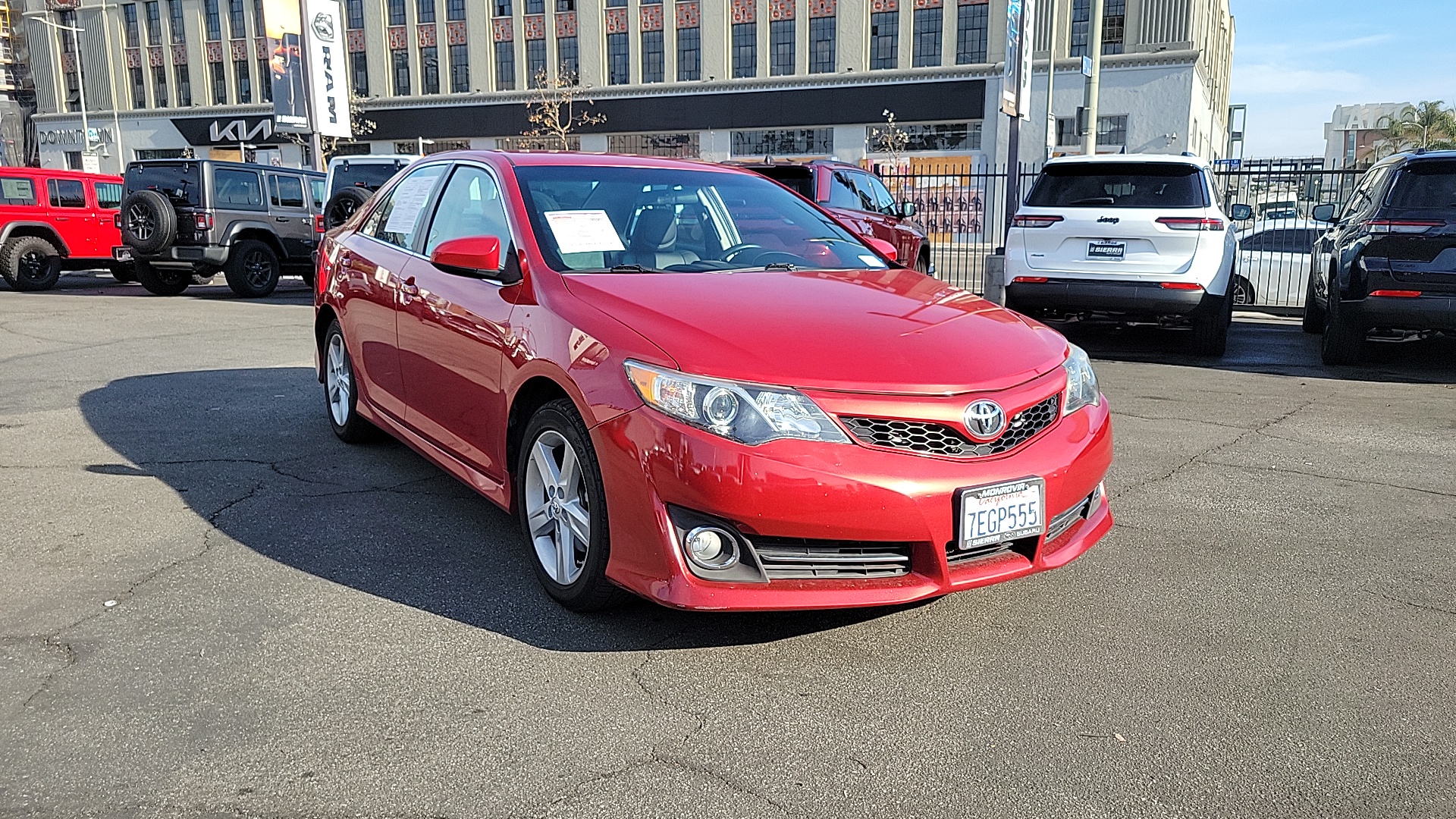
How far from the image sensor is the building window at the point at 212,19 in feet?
158

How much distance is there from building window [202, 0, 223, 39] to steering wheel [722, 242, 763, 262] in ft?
170

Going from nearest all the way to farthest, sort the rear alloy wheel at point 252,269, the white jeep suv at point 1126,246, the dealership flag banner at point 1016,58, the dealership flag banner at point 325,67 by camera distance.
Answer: the white jeep suv at point 1126,246 < the dealership flag banner at point 1016,58 < the rear alloy wheel at point 252,269 < the dealership flag banner at point 325,67

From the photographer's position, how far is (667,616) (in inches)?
140

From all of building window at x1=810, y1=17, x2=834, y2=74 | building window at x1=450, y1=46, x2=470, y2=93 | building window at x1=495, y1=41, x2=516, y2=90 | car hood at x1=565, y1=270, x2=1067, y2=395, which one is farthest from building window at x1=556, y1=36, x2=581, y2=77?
car hood at x1=565, y1=270, x2=1067, y2=395

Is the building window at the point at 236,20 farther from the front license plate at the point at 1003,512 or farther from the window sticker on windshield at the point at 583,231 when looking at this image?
the front license plate at the point at 1003,512

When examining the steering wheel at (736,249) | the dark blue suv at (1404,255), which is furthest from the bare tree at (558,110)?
the steering wheel at (736,249)

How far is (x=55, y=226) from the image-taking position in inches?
629

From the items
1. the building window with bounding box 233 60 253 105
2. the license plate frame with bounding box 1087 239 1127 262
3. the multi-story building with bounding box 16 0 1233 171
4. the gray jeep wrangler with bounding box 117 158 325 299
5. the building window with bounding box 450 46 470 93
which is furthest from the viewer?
the building window with bounding box 233 60 253 105

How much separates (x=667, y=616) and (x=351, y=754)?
1151 mm

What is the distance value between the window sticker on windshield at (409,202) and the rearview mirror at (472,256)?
1.03m

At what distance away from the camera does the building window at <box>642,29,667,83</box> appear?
134ft

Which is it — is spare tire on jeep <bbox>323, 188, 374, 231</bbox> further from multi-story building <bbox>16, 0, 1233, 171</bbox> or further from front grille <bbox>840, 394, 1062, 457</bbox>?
multi-story building <bbox>16, 0, 1233, 171</bbox>

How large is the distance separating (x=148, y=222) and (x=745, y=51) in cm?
2849

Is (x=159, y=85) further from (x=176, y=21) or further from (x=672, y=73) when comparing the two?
(x=672, y=73)
